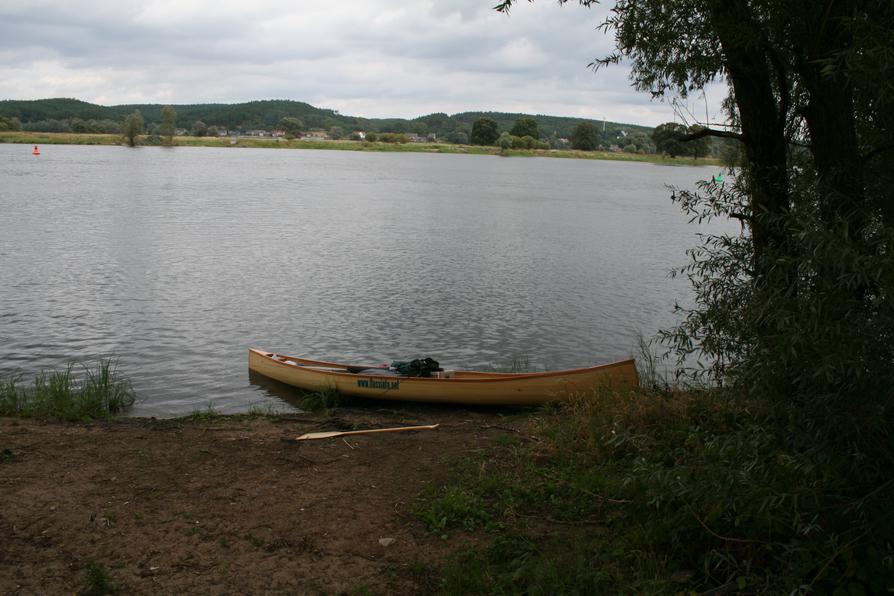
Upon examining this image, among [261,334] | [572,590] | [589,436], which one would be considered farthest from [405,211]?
[572,590]

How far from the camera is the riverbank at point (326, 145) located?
116 meters

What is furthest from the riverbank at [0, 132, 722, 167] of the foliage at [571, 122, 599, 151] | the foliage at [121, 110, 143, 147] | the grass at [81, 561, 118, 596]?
the grass at [81, 561, 118, 596]

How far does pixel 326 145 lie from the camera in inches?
5344

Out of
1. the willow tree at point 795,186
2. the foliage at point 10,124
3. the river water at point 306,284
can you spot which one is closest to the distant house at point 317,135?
the foliage at point 10,124

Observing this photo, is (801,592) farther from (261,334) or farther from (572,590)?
(261,334)

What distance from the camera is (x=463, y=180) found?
6375 cm

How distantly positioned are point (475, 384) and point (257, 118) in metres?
164

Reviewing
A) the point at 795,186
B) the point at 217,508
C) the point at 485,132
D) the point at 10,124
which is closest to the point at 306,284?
the point at 217,508

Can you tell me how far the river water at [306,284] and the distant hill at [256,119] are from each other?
4078 inches

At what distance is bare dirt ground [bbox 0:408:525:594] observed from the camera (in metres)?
4.95

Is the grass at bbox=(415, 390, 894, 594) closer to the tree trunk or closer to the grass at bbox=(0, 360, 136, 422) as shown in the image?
the tree trunk

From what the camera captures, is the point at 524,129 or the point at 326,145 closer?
the point at 524,129

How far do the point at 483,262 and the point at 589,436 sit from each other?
56.2 ft

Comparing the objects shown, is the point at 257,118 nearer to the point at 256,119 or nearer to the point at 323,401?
the point at 256,119
